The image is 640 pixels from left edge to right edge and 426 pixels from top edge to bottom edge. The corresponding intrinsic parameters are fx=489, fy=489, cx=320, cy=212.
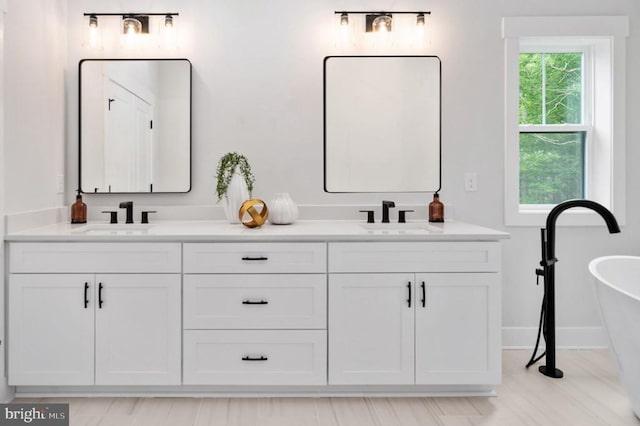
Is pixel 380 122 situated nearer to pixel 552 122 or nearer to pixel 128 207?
pixel 552 122

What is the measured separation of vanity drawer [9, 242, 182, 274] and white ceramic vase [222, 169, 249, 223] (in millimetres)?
536

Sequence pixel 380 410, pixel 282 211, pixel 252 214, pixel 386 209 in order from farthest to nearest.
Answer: pixel 386 209 < pixel 282 211 < pixel 252 214 < pixel 380 410

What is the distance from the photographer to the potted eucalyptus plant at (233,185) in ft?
8.96

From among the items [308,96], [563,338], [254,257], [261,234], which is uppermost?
[308,96]

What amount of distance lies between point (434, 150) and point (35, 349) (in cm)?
235

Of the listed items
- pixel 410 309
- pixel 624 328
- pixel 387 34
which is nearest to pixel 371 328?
pixel 410 309

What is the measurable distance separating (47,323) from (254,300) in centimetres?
95

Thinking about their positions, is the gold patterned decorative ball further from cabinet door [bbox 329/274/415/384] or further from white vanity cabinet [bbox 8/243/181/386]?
cabinet door [bbox 329/274/415/384]

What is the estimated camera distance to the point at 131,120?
2.88 meters

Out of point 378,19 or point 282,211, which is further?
point 378,19

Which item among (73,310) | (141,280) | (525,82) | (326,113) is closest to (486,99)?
(525,82)

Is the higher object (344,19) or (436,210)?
(344,19)

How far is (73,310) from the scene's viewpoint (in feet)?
7.40

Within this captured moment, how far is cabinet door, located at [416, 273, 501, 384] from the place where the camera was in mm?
2271
